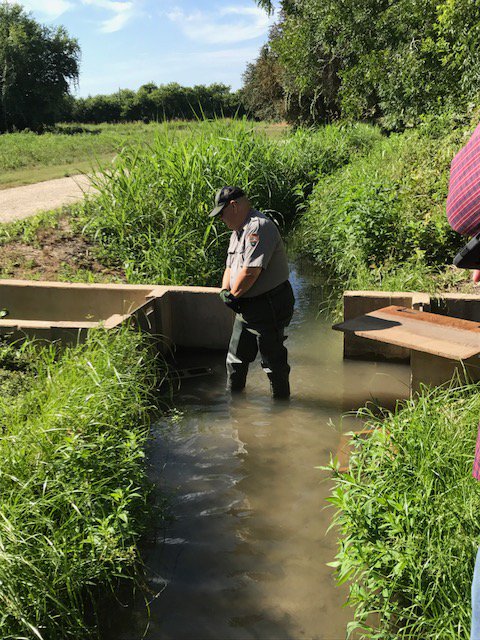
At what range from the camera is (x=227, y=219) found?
5.51m

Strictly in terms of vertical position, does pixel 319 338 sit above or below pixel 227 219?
below

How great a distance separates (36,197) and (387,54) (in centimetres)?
947

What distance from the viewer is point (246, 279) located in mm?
5344

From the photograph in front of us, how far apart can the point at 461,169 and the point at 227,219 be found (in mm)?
3969

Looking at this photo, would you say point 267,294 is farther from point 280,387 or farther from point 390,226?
point 390,226

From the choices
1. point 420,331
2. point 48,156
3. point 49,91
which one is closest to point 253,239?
point 420,331

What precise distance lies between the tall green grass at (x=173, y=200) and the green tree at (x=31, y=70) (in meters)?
36.0

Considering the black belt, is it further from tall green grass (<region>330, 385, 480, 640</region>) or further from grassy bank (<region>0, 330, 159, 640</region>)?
tall green grass (<region>330, 385, 480, 640</region>)

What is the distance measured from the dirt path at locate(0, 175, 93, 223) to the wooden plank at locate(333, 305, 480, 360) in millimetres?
5784

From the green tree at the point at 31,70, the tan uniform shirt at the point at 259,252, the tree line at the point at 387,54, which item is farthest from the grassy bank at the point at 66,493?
the green tree at the point at 31,70

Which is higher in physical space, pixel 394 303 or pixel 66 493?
pixel 394 303

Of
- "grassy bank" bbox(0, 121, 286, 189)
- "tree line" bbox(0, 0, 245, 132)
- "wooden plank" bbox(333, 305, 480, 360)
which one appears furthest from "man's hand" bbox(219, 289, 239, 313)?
"tree line" bbox(0, 0, 245, 132)

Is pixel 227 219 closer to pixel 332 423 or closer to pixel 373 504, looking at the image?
pixel 332 423

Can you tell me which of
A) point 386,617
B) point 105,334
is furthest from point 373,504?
point 105,334
